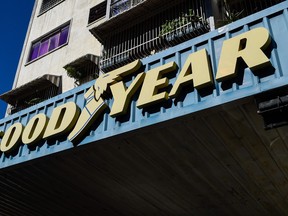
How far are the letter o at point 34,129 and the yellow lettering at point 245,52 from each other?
4.50 metres

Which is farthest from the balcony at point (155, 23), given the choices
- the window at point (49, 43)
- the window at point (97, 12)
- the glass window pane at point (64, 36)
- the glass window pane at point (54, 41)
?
the glass window pane at point (54, 41)

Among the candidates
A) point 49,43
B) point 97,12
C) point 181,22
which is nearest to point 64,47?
point 49,43

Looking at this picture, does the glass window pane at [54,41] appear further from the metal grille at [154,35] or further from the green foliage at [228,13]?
the green foliage at [228,13]

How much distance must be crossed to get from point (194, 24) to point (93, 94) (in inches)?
164

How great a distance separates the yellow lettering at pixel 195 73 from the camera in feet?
19.7

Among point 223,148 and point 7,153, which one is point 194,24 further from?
point 7,153

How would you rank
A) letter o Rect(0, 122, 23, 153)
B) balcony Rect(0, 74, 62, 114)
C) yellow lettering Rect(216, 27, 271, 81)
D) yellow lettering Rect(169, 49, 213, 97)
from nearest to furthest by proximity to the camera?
yellow lettering Rect(216, 27, 271, 81) < yellow lettering Rect(169, 49, 213, 97) < letter o Rect(0, 122, 23, 153) < balcony Rect(0, 74, 62, 114)

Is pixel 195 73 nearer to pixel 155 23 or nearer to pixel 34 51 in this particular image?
pixel 155 23

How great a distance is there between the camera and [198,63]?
6289mm

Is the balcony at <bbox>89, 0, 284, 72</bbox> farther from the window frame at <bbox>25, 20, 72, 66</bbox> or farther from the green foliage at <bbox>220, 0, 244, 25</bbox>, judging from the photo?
the window frame at <bbox>25, 20, 72, 66</bbox>

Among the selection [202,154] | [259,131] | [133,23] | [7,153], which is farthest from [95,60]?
[259,131]

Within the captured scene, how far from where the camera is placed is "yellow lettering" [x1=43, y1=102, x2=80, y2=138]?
7695 mm

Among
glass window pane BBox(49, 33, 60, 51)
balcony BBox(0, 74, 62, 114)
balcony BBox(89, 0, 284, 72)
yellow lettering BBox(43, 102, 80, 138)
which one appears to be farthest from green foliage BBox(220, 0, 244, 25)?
glass window pane BBox(49, 33, 60, 51)

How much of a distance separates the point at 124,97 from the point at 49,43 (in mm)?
11275
